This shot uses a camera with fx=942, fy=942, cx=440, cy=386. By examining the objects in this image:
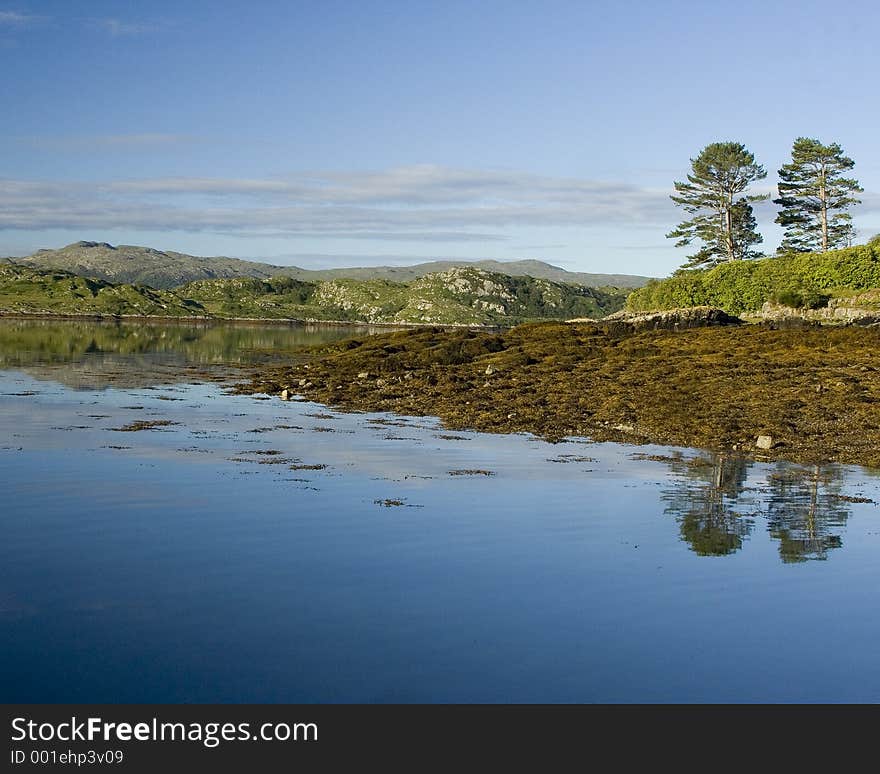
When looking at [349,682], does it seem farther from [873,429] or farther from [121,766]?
[873,429]

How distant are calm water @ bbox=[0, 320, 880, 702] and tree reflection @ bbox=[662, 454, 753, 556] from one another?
0.10 meters

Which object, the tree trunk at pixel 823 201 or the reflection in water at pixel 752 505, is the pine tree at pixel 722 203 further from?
the reflection in water at pixel 752 505

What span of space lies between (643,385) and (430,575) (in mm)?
28355

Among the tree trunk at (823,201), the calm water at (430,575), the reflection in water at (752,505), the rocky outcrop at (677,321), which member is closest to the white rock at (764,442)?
the reflection in water at (752,505)

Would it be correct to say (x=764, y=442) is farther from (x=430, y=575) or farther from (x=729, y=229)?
(x=729, y=229)

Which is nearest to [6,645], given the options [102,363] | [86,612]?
[86,612]

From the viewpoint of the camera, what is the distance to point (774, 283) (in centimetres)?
8269

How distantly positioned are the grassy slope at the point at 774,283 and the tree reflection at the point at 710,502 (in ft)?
154

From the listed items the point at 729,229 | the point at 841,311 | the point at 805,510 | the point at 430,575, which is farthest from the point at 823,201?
the point at 430,575

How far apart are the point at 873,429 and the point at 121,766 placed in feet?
89.9

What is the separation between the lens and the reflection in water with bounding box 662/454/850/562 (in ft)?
54.9

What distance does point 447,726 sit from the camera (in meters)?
9.20

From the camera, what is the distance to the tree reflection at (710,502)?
1680 centimetres

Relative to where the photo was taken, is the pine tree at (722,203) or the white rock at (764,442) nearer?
the white rock at (764,442)
